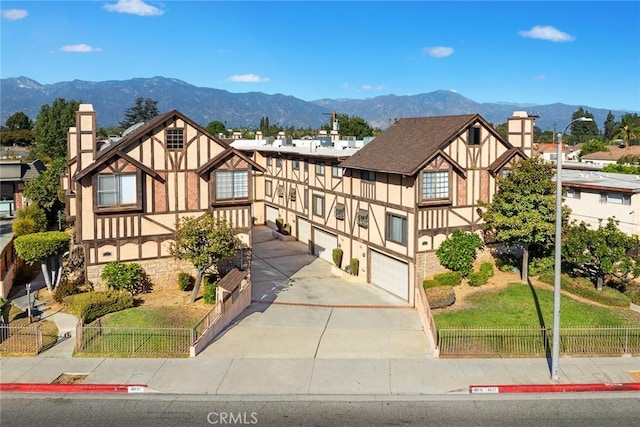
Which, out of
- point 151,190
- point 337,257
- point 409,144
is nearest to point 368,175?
point 409,144

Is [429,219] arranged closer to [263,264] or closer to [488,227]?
Answer: [488,227]

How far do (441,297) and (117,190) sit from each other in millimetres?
17013

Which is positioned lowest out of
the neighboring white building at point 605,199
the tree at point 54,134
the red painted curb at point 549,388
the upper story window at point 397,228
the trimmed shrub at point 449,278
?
the red painted curb at point 549,388

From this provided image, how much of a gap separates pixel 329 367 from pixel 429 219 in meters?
12.7

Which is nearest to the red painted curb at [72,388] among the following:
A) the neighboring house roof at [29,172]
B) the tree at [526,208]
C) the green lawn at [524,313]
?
the green lawn at [524,313]

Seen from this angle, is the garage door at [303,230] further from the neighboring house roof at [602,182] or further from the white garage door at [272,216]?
the neighboring house roof at [602,182]

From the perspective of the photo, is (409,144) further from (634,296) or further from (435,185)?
(634,296)

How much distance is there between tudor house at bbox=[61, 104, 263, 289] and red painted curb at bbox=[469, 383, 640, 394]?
16.4 metres

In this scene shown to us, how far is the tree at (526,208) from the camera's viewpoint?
28281 mm

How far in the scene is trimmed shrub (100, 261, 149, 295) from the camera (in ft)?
87.8

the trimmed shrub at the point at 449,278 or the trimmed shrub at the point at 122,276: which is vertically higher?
the trimmed shrub at the point at 122,276

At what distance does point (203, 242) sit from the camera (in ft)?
86.3

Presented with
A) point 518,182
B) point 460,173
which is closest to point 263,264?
point 460,173

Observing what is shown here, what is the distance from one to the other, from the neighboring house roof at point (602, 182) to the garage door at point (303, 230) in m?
19.6
